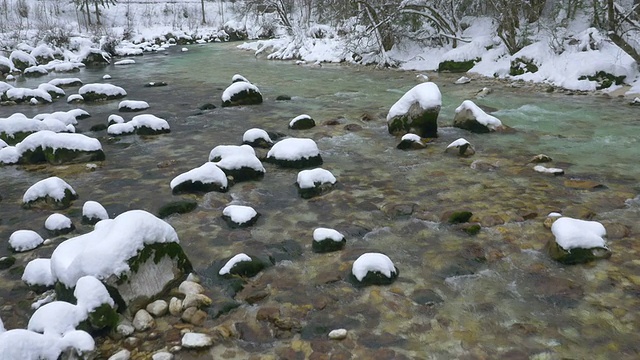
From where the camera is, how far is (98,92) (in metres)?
12.5

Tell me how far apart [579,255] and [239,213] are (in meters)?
3.16

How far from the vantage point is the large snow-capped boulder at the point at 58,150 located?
7328mm

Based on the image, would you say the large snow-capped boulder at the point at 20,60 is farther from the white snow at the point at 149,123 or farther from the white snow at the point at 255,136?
the white snow at the point at 255,136

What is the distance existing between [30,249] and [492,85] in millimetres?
11380

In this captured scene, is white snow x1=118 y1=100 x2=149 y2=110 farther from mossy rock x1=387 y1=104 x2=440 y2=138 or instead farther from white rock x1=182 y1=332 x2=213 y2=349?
white rock x1=182 y1=332 x2=213 y2=349

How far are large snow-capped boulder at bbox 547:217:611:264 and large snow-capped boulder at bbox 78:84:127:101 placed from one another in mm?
11365

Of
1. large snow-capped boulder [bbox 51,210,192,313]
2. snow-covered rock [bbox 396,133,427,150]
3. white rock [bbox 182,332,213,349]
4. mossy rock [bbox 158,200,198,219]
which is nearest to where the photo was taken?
white rock [bbox 182,332,213,349]

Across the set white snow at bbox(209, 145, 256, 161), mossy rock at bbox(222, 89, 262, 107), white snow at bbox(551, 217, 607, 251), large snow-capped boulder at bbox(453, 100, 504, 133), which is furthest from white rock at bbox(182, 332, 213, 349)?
mossy rock at bbox(222, 89, 262, 107)

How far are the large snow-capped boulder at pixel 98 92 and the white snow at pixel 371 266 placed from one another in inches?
416

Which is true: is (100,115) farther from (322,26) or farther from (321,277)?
(322,26)

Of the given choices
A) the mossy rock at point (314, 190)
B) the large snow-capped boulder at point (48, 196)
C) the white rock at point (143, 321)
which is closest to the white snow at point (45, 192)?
the large snow-capped boulder at point (48, 196)

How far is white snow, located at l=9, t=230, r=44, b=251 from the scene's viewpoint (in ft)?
15.3

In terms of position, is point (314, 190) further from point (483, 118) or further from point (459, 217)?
point (483, 118)

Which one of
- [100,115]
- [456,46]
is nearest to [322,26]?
[456,46]
